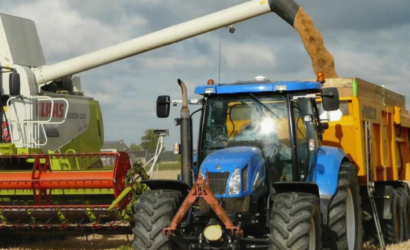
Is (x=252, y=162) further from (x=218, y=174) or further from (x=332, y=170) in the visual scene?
(x=332, y=170)

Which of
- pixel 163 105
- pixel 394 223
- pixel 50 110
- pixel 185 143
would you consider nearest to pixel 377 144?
pixel 394 223

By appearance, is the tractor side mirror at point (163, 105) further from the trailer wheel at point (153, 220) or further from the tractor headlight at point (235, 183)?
the tractor headlight at point (235, 183)

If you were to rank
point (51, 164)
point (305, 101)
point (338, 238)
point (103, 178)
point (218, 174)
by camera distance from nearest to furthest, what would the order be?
1. point (218, 174)
2. point (338, 238)
3. point (305, 101)
4. point (103, 178)
5. point (51, 164)

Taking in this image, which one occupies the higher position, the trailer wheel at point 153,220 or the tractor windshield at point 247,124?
the tractor windshield at point 247,124

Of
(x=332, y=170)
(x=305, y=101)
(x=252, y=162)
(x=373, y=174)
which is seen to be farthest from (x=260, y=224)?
(x=373, y=174)

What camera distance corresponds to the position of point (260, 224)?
6.32 meters

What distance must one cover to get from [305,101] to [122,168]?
2.40 m

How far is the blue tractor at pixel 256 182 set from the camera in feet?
19.3

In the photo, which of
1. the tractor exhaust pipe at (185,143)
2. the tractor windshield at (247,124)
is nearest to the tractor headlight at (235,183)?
the tractor windshield at (247,124)

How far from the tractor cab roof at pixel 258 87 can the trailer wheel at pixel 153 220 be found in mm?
1151

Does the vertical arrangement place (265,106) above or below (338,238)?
above

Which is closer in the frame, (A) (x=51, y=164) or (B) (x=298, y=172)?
(B) (x=298, y=172)

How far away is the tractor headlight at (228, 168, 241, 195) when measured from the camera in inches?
237

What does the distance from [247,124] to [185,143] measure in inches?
25.2
